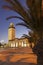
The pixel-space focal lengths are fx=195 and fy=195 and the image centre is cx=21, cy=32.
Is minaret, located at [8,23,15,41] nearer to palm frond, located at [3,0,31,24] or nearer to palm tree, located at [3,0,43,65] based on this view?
palm tree, located at [3,0,43,65]

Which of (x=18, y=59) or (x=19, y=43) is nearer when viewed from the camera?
(x=18, y=59)

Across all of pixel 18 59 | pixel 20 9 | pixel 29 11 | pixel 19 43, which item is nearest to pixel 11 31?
pixel 19 43

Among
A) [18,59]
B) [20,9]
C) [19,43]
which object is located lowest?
[18,59]

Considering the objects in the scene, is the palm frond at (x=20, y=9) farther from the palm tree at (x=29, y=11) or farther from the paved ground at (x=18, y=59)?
the paved ground at (x=18, y=59)

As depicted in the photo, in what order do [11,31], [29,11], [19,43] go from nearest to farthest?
[29,11]
[19,43]
[11,31]

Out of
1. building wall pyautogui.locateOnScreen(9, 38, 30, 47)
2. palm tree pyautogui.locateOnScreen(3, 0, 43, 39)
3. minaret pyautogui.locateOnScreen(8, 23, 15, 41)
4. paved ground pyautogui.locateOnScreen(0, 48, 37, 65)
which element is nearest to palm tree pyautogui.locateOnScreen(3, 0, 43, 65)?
palm tree pyautogui.locateOnScreen(3, 0, 43, 39)

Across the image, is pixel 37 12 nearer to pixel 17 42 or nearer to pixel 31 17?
pixel 31 17

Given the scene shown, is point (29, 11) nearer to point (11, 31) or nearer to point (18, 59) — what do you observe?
point (18, 59)

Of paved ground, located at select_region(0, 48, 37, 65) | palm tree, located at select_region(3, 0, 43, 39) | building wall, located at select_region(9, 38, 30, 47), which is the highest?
palm tree, located at select_region(3, 0, 43, 39)

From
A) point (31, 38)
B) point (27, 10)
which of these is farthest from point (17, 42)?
point (27, 10)

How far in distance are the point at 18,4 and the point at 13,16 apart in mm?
1203

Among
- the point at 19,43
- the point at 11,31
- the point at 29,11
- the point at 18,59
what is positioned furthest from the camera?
the point at 11,31

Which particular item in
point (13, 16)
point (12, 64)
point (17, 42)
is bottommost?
point (12, 64)

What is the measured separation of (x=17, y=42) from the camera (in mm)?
13234
